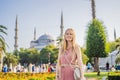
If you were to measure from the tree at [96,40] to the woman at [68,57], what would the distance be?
84.3 ft

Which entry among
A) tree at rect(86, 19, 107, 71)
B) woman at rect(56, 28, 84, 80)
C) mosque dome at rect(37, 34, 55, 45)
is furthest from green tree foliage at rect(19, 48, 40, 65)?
woman at rect(56, 28, 84, 80)

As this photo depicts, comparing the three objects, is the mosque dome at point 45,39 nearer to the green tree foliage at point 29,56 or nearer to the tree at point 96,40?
the green tree foliage at point 29,56

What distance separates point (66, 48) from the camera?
530 cm

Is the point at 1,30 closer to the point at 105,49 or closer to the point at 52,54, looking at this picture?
the point at 105,49

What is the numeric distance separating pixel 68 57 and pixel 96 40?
26.1 meters

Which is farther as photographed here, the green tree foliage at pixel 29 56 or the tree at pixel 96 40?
the green tree foliage at pixel 29 56

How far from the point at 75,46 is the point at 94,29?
26.1m

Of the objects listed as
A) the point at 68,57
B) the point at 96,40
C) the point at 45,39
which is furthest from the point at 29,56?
the point at 68,57

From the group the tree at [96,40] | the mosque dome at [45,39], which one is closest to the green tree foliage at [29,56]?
the mosque dome at [45,39]

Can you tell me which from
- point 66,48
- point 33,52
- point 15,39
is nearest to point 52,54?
point 33,52

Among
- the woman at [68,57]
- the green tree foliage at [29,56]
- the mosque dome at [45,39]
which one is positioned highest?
the mosque dome at [45,39]

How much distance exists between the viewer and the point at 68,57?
5.26 m

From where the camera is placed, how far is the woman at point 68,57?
17.0 ft

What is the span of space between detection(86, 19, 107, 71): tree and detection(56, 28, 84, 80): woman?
25703 millimetres
